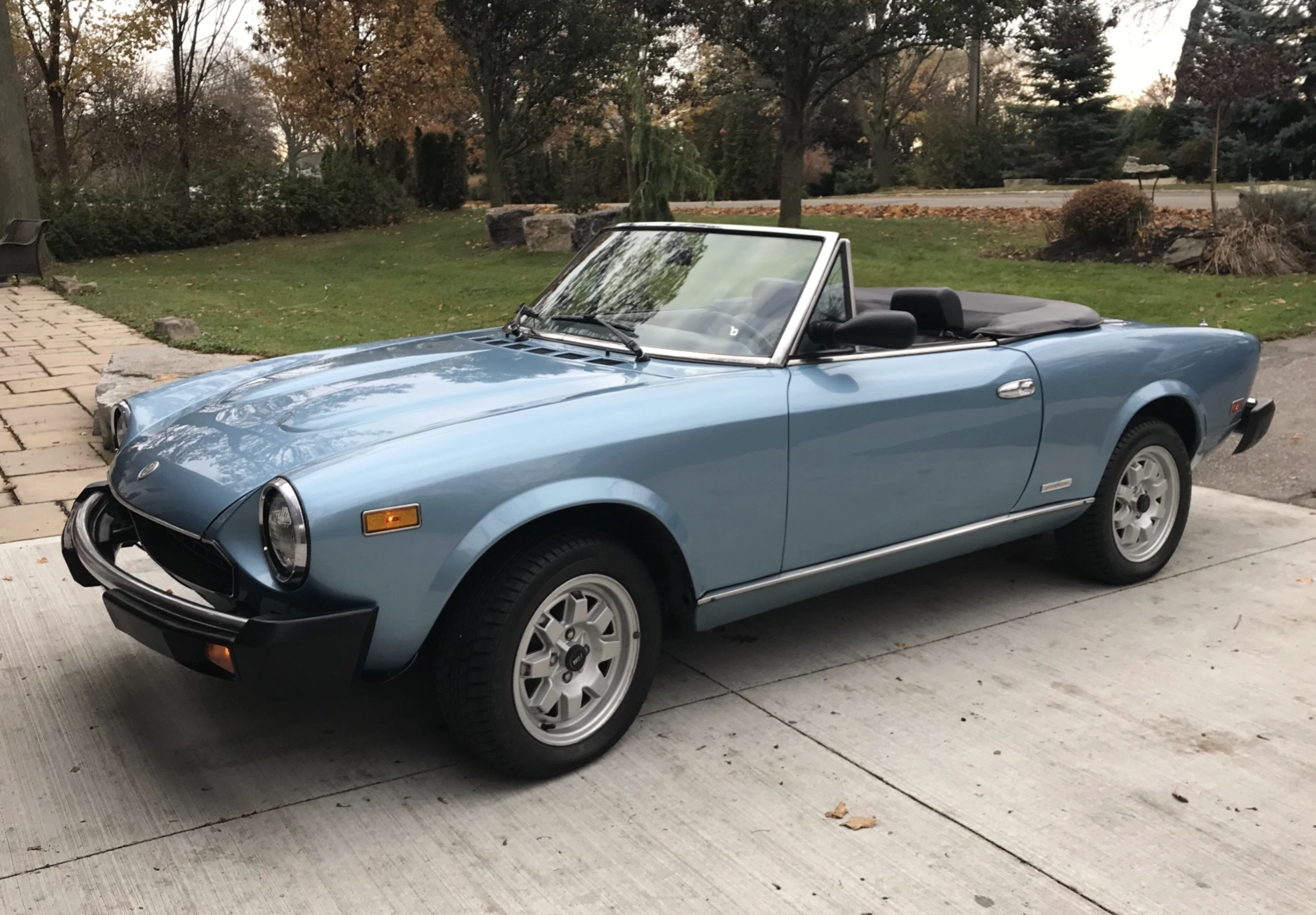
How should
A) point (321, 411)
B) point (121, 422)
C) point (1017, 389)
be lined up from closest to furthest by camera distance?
point (321, 411)
point (121, 422)
point (1017, 389)

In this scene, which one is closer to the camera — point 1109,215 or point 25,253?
point 1109,215

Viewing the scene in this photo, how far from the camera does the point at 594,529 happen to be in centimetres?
310

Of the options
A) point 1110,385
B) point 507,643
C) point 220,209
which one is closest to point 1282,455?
point 1110,385

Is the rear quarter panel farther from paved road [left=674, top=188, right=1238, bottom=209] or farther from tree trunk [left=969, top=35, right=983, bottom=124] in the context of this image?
tree trunk [left=969, top=35, right=983, bottom=124]

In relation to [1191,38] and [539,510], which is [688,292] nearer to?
[539,510]

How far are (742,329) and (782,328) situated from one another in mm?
128

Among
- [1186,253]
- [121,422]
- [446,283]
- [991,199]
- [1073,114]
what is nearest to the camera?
[121,422]

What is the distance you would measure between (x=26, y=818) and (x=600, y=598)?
60.1 inches

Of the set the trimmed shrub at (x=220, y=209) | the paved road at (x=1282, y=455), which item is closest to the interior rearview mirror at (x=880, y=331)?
the paved road at (x=1282, y=455)

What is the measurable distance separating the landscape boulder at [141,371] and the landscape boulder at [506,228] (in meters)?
10.6

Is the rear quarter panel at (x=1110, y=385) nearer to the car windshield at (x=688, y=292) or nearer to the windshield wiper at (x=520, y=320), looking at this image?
the car windshield at (x=688, y=292)

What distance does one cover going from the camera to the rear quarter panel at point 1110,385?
164 inches

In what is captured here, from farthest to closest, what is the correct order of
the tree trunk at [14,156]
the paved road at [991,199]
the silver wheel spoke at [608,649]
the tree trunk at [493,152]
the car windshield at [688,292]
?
the tree trunk at [493,152] → the paved road at [991,199] → the tree trunk at [14,156] → the car windshield at [688,292] → the silver wheel spoke at [608,649]

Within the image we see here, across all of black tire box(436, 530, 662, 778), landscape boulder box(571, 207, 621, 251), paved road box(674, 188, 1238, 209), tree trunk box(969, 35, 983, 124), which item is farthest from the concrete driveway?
tree trunk box(969, 35, 983, 124)
